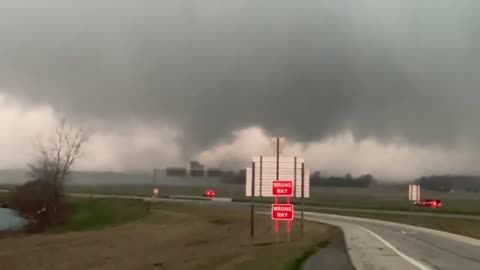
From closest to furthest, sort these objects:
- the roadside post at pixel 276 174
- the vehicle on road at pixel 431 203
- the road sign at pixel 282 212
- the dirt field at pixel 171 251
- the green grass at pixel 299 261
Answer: the green grass at pixel 299 261
the dirt field at pixel 171 251
the road sign at pixel 282 212
the roadside post at pixel 276 174
the vehicle on road at pixel 431 203

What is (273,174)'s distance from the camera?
42.1 metres

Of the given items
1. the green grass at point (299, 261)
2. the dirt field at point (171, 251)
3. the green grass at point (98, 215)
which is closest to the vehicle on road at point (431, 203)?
the green grass at point (98, 215)

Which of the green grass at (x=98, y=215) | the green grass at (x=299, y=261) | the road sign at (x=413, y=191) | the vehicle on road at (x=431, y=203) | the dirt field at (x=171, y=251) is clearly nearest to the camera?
the green grass at (x=299, y=261)

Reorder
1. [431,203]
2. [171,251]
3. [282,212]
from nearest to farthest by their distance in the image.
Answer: [282,212]
[171,251]
[431,203]

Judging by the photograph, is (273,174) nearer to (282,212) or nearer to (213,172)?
(282,212)

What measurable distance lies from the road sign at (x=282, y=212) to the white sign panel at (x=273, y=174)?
5.67 metres

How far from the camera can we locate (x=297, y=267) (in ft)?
73.8

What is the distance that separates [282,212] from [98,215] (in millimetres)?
71585

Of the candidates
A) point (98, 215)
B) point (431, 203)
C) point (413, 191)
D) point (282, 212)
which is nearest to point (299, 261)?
point (282, 212)

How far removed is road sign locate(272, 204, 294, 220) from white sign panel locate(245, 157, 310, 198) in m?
5.67

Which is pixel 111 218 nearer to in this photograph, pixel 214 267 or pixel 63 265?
pixel 63 265

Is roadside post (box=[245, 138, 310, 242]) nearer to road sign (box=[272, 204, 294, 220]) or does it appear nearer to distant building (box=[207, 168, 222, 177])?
road sign (box=[272, 204, 294, 220])

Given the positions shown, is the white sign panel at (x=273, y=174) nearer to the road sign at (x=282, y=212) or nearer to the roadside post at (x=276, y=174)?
the roadside post at (x=276, y=174)

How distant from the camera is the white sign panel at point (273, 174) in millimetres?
41638
